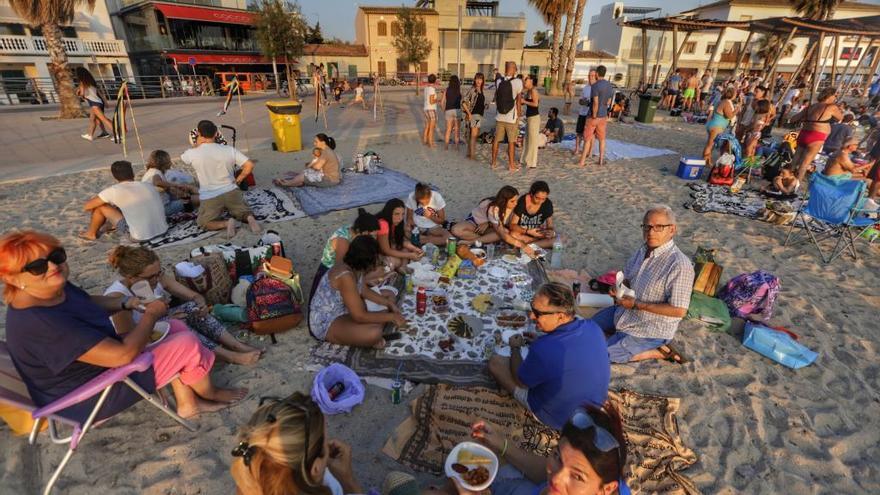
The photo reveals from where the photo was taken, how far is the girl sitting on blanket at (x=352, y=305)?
139 inches

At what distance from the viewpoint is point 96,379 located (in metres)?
2.43

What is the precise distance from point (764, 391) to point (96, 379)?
17.1ft

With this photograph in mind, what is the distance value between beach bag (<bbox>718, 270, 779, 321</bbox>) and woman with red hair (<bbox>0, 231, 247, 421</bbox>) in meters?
5.50

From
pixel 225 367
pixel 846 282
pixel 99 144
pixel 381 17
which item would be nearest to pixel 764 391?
pixel 846 282

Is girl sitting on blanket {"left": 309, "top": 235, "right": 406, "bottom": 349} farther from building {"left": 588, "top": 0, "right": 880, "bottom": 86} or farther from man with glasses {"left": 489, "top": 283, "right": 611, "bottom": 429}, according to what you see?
building {"left": 588, "top": 0, "right": 880, "bottom": 86}

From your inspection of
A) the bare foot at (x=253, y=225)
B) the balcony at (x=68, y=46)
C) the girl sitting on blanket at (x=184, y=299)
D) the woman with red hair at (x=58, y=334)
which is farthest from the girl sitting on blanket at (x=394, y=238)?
the balcony at (x=68, y=46)

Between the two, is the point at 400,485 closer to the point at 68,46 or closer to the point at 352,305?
the point at 352,305

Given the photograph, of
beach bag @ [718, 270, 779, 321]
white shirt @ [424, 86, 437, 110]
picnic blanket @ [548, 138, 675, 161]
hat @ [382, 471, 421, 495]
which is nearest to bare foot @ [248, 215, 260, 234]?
hat @ [382, 471, 421, 495]

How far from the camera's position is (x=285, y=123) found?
10.2 metres

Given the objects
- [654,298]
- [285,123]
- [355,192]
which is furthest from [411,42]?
[654,298]

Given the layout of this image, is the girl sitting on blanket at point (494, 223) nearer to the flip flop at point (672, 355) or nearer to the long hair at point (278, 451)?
the flip flop at point (672, 355)

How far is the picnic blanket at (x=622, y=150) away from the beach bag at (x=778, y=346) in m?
7.69

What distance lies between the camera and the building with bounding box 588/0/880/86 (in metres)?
37.0

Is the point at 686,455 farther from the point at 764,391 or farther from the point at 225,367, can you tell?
the point at 225,367
